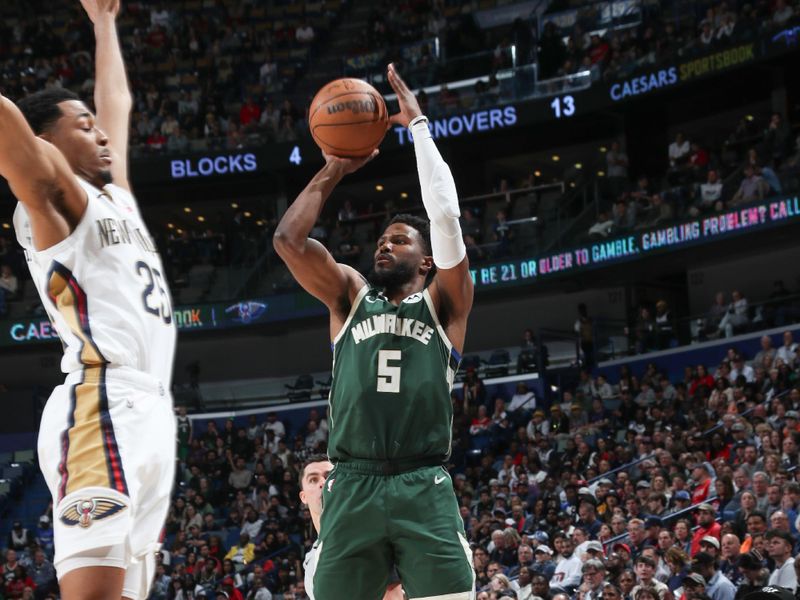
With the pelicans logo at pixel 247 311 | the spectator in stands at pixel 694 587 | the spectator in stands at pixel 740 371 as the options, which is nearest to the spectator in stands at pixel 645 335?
the spectator in stands at pixel 740 371

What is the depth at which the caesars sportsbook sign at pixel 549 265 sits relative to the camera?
19625 mm

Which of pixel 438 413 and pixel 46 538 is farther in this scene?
pixel 46 538

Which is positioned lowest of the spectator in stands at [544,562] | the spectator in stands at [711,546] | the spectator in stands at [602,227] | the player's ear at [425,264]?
the spectator in stands at [544,562]

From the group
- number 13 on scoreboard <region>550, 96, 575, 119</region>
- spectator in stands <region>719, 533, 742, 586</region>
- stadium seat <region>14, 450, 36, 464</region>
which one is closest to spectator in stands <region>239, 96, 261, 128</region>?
number 13 on scoreboard <region>550, 96, 575, 119</region>

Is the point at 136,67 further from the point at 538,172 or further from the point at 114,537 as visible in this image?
the point at 114,537

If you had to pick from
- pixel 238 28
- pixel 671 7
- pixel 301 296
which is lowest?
pixel 301 296

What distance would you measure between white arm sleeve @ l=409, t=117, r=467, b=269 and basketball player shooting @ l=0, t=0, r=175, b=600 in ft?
4.94

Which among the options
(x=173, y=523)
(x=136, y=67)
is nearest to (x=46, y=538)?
(x=173, y=523)

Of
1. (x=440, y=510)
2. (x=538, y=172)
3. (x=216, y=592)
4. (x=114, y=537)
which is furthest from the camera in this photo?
(x=538, y=172)

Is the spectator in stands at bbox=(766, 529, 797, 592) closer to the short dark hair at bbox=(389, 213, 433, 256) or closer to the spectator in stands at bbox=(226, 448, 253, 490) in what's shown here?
the short dark hair at bbox=(389, 213, 433, 256)

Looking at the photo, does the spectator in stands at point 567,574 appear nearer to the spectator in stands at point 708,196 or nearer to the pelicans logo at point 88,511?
the pelicans logo at point 88,511

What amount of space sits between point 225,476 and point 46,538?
10.6 feet

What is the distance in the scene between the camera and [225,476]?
824 inches

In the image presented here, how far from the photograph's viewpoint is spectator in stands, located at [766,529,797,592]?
31.6 feet
